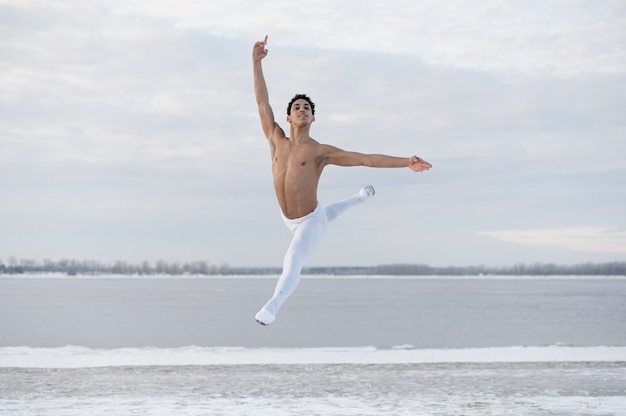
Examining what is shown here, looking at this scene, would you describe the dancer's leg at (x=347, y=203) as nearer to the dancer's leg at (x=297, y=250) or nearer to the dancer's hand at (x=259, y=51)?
the dancer's leg at (x=297, y=250)

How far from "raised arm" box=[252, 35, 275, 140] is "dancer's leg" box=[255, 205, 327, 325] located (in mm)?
719

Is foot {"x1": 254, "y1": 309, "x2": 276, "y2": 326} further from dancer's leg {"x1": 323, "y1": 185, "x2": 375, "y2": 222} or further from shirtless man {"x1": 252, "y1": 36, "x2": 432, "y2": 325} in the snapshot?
dancer's leg {"x1": 323, "y1": 185, "x2": 375, "y2": 222}

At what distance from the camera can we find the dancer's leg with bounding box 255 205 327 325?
5.82m

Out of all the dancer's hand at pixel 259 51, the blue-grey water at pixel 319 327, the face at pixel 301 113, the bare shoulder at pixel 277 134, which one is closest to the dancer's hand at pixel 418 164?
the face at pixel 301 113

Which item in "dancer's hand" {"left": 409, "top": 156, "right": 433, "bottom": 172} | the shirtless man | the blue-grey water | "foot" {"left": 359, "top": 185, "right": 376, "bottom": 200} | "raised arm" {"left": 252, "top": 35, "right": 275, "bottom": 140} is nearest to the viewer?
"dancer's hand" {"left": 409, "top": 156, "right": 433, "bottom": 172}

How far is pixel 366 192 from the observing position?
653 centimetres

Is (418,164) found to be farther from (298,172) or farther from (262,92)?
(262,92)

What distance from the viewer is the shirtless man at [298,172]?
18.9 ft

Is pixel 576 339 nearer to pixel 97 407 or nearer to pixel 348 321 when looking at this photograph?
pixel 348 321

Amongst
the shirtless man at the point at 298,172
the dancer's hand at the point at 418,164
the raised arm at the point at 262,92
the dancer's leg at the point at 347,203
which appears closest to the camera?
the dancer's hand at the point at 418,164

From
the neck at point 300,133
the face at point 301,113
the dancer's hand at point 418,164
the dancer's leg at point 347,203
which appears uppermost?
the face at point 301,113

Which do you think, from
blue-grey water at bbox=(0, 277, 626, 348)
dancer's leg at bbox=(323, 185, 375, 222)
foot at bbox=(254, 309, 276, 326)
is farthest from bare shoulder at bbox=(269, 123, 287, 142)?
blue-grey water at bbox=(0, 277, 626, 348)

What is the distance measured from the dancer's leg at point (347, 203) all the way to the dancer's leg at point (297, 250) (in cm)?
36

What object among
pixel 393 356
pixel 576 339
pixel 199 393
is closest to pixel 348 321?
pixel 576 339
